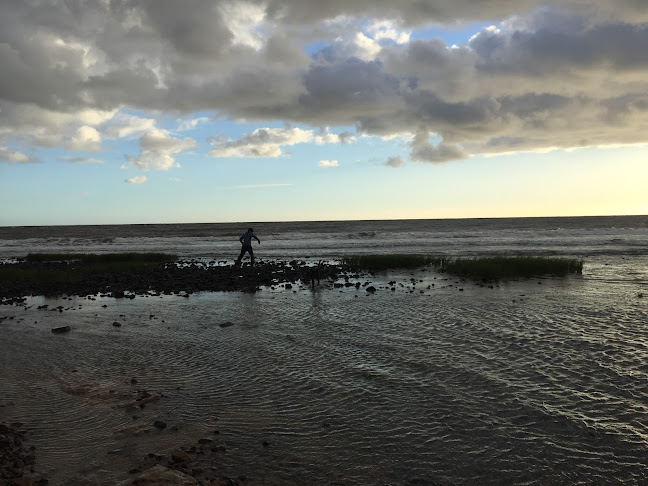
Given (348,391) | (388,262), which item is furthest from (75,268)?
(348,391)

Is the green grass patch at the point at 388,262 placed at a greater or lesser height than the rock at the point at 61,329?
greater

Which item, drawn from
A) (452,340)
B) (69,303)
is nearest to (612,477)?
(452,340)

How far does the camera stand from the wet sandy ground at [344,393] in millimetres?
6504

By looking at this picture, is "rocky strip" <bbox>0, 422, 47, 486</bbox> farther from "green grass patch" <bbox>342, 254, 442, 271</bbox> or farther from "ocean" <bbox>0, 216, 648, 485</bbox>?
"green grass patch" <bbox>342, 254, 442, 271</bbox>

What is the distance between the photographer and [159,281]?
26.4 meters

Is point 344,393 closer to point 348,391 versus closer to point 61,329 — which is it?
point 348,391

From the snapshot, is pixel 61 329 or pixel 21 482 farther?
pixel 61 329

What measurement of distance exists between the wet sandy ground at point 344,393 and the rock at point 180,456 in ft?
0.58

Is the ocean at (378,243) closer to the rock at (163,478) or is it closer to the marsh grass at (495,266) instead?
the marsh grass at (495,266)

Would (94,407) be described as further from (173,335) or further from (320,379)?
(173,335)

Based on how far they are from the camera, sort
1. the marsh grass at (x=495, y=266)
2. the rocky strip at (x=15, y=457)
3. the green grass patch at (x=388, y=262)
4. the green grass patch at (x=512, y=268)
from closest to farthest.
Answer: the rocky strip at (x=15, y=457) < the green grass patch at (x=512, y=268) < the marsh grass at (x=495, y=266) < the green grass patch at (x=388, y=262)

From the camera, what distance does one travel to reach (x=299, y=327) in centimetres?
1492

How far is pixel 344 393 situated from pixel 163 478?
13.4 feet

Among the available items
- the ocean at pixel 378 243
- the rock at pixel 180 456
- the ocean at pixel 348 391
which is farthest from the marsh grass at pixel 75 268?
the rock at pixel 180 456
